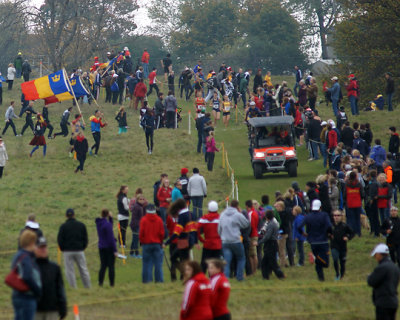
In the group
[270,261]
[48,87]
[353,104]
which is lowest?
[270,261]

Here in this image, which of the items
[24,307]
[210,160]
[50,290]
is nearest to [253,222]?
[50,290]

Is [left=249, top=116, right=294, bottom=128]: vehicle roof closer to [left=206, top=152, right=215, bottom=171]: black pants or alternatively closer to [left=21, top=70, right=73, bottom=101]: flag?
[left=206, top=152, right=215, bottom=171]: black pants

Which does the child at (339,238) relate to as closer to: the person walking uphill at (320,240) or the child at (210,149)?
the person walking uphill at (320,240)

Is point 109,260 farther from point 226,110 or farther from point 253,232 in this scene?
point 226,110

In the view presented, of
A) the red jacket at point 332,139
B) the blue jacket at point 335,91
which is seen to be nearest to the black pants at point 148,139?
the red jacket at point 332,139

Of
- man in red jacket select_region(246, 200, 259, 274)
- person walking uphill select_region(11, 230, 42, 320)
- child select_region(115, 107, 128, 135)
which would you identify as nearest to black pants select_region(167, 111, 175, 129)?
child select_region(115, 107, 128, 135)

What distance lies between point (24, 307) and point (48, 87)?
2441 centimetres

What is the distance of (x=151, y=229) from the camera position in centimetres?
1506

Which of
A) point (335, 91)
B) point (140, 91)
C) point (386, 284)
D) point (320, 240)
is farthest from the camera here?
point (140, 91)

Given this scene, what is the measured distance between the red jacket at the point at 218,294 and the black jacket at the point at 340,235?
21.5 ft

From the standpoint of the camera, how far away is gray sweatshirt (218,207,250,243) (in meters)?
15.2

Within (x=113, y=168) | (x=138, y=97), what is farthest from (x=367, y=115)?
(x=113, y=168)

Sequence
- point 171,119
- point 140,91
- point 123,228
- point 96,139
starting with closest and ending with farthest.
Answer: point 123,228 < point 96,139 < point 171,119 < point 140,91

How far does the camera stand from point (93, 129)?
3098 cm
